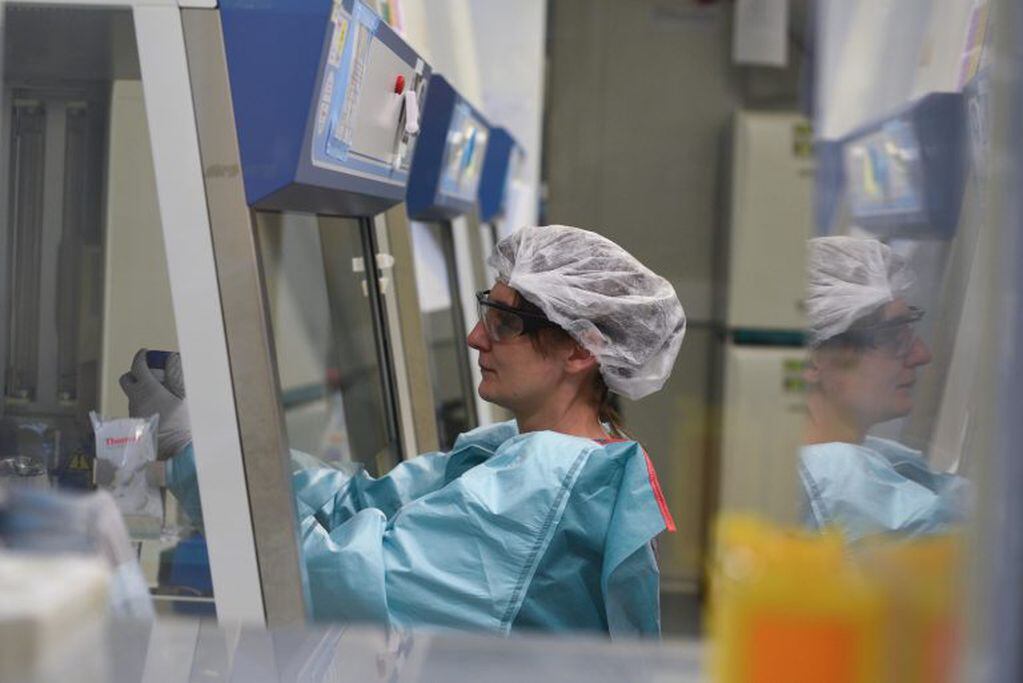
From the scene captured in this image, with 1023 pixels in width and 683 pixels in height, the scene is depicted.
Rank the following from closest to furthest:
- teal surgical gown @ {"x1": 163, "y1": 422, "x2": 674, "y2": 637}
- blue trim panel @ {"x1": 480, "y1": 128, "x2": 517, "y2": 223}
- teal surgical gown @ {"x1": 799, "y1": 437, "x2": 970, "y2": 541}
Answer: teal surgical gown @ {"x1": 799, "y1": 437, "x2": 970, "y2": 541}, teal surgical gown @ {"x1": 163, "y1": 422, "x2": 674, "y2": 637}, blue trim panel @ {"x1": 480, "y1": 128, "x2": 517, "y2": 223}

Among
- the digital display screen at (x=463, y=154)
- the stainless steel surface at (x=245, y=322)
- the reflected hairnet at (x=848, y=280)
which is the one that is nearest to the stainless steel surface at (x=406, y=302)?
the digital display screen at (x=463, y=154)

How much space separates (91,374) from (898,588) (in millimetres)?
952

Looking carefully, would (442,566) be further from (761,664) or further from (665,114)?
(665,114)

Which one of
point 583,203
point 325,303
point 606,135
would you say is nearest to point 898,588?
point 583,203

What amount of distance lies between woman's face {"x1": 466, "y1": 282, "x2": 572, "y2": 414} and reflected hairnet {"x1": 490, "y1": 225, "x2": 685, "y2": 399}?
30 mm

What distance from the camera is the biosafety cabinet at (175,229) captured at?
1191 millimetres

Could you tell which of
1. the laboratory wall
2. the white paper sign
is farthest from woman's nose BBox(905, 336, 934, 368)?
the laboratory wall

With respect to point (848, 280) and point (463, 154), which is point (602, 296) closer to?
point (848, 280)

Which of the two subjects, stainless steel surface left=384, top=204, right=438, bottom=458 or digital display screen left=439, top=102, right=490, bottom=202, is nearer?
stainless steel surface left=384, top=204, right=438, bottom=458

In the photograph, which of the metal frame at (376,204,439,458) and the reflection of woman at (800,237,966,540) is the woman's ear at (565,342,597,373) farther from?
the reflection of woman at (800,237,966,540)

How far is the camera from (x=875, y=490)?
2.23 ft

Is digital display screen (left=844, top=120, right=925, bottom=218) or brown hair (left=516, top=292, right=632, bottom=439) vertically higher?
digital display screen (left=844, top=120, right=925, bottom=218)

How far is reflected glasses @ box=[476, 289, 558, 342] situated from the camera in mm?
1387

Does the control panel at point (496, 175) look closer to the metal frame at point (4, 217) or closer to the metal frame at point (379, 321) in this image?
the metal frame at point (379, 321)
